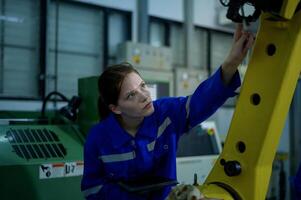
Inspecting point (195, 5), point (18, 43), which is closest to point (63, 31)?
point (18, 43)

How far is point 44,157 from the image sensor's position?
2.14m

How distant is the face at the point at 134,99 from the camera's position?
1356mm

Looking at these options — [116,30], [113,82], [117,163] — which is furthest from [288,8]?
[116,30]

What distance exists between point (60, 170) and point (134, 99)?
1.01 metres

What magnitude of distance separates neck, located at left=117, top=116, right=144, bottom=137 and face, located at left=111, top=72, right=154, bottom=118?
0.20 feet

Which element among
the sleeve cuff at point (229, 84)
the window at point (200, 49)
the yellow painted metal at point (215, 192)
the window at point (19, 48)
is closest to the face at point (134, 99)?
the sleeve cuff at point (229, 84)

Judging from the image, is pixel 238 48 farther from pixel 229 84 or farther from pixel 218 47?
pixel 218 47

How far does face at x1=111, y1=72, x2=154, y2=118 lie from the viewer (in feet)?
4.45

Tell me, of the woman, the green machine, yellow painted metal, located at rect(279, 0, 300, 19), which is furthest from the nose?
the green machine

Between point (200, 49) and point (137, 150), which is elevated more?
point (200, 49)

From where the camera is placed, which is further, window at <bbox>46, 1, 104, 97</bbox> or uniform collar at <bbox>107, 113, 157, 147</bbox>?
window at <bbox>46, 1, 104, 97</bbox>

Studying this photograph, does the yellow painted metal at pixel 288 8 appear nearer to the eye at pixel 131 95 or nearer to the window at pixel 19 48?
the eye at pixel 131 95

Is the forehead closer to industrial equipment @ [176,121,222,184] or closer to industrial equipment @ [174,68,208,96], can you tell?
industrial equipment @ [176,121,222,184]

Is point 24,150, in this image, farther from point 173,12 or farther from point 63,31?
point 173,12
